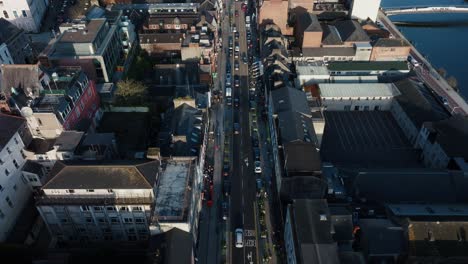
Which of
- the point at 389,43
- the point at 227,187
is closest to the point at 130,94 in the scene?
the point at 227,187

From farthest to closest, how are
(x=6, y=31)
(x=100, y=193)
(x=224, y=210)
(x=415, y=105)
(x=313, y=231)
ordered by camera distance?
(x=6, y=31) → (x=415, y=105) → (x=224, y=210) → (x=100, y=193) → (x=313, y=231)

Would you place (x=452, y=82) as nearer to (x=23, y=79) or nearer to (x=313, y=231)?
(x=313, y=231)

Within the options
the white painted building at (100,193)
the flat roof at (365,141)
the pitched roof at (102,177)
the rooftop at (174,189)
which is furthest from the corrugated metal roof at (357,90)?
the pitched roof at (102,177)

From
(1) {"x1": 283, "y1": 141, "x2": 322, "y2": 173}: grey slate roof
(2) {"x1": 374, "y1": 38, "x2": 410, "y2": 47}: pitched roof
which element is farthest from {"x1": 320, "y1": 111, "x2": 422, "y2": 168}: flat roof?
(2) {"x1": 374, "y1": 38, "x2": 410, "y2": 47}: pitched roof

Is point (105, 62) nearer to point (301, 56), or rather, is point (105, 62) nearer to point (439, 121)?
point (301, 56)

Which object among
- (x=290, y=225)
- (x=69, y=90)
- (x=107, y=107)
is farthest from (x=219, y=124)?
(x=290, y=225)

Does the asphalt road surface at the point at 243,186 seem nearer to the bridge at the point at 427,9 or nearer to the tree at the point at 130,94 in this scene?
the tree at the point at 130,94

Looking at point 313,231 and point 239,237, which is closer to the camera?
point 313,231
